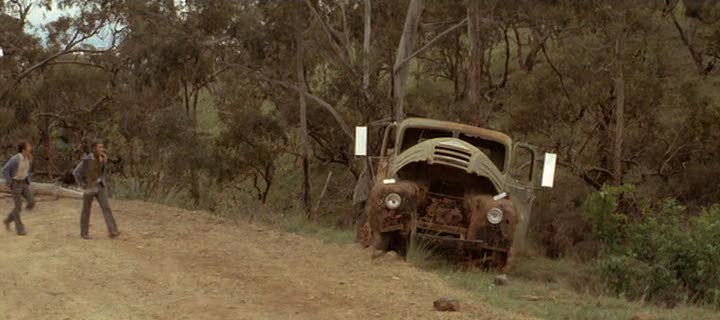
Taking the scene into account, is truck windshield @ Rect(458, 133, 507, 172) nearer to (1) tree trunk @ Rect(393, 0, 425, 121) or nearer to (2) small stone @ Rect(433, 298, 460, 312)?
(2) small stone @ Rect(433, 298, 460, 312)

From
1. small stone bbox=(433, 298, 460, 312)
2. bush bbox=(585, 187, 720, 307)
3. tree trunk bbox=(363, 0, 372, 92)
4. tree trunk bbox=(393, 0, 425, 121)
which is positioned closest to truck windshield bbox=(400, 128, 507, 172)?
bush bbox=(585, 187, 720, 307)

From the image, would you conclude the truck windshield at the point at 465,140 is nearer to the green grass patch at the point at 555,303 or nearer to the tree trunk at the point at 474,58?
the green grass patch at the point at 555,303

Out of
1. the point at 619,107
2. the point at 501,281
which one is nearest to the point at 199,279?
the point at 501,281

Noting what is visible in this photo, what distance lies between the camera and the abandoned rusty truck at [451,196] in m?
12.2

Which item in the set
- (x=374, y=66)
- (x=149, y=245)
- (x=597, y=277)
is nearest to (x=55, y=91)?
(x=374, y=66)

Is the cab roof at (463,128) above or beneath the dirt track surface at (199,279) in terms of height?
Result: above

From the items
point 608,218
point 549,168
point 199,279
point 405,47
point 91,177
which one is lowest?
point 199,279

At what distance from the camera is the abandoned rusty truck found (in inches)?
480

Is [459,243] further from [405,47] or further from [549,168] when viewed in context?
[405,47]

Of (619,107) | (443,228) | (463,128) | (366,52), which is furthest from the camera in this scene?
(619,107)

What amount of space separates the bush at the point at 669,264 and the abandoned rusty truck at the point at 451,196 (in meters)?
1.60

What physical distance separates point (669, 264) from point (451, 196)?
328 cm

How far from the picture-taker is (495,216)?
39.5ft

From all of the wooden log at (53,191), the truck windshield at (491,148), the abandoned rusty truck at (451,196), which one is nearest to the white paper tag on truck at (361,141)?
the abandoned rusty truck at (451,196)
